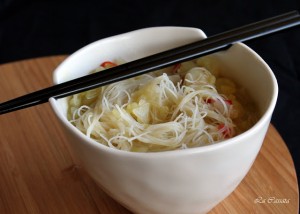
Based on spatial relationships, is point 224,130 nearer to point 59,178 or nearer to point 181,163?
point 181,163

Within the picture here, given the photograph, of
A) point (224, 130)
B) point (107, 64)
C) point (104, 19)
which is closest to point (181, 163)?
point (224, 130)

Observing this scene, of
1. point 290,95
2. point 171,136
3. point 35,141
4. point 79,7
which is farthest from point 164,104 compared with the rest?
point 79,7

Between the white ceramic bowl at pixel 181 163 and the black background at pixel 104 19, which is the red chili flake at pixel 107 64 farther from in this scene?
the black background at pixel 104 19

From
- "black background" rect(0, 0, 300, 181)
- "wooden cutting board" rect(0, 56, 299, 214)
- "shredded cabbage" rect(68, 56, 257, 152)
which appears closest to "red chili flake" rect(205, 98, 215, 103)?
"shredded cabbage" rect(68, 56, 257, 152)

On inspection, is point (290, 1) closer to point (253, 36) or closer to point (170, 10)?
point (170, 10)

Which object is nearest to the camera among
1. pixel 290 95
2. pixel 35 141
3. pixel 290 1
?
pixel 35 141

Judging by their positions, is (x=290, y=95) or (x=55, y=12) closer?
(x=290, y=95)

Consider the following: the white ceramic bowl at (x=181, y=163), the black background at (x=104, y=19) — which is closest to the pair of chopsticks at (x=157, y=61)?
the white ceramic bowl at (x=181, y=163)
